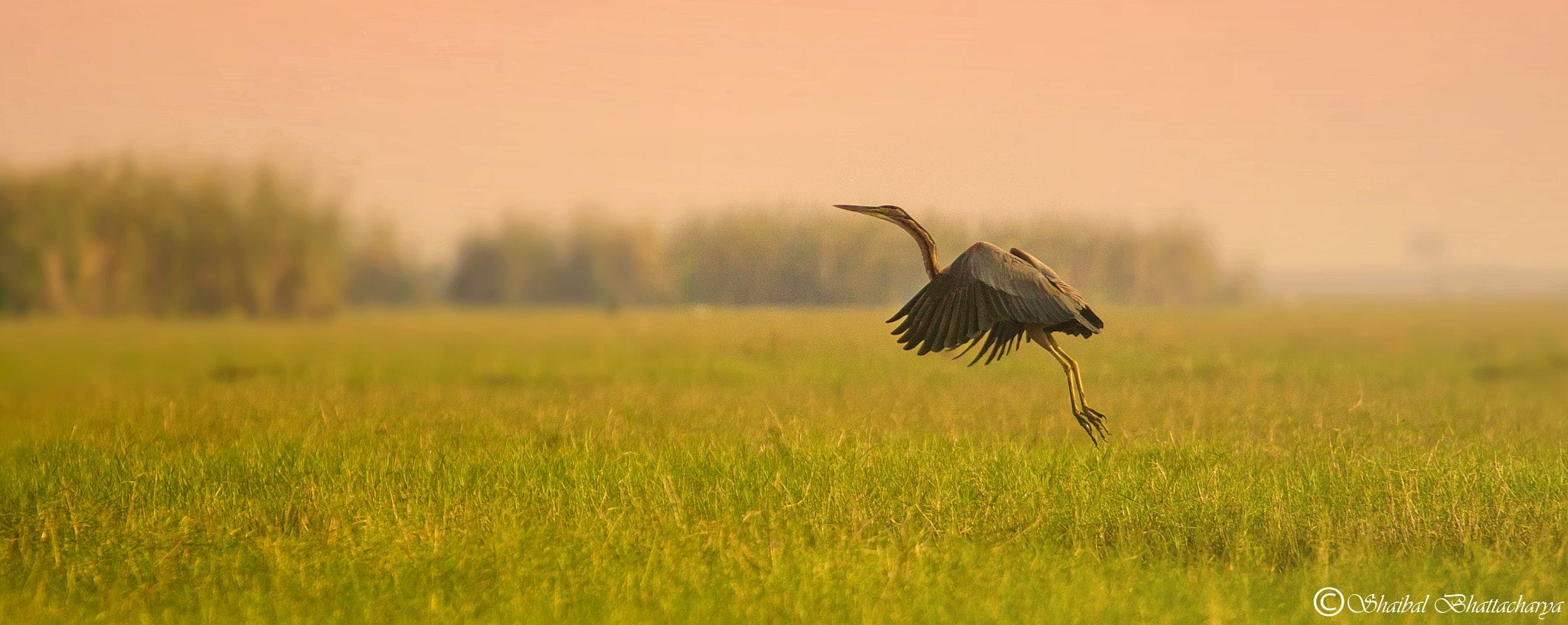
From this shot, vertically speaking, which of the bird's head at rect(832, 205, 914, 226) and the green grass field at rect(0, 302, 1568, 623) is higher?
the bird's head at rect(832, 205, 914, 226)

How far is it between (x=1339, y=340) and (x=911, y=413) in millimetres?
23381

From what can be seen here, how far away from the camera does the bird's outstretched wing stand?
6070 mm

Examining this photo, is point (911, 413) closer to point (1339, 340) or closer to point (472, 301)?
point (1339, 340)

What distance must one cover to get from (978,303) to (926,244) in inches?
19.5

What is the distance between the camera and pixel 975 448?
8.45 meters

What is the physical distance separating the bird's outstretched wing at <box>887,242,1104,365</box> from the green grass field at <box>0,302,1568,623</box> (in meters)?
1.04

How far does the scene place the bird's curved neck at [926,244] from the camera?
20.4ft

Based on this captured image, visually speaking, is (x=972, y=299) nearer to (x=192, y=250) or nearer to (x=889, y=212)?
(x=889, y=212)

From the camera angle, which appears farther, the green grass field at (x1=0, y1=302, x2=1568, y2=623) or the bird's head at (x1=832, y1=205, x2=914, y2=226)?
the bird's head at (x1=832, y1=205, x2=914, y2=226)

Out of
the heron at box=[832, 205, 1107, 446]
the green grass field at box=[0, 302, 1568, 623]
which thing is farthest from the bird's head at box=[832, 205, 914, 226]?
the green grass field at box=[0, 302, 1568, 623]

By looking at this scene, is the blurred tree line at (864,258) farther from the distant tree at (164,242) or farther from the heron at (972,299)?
the distant tree at (164,242)

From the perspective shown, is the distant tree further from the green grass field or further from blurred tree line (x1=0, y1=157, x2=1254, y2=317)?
Result: the green grass field

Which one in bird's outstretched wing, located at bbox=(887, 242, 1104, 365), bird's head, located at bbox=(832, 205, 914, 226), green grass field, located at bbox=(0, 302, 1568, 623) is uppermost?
bird's head, located at bbox=(832, 205, 914, 226)

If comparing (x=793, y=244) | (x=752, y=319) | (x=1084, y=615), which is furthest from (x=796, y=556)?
(x=752, y=319)
